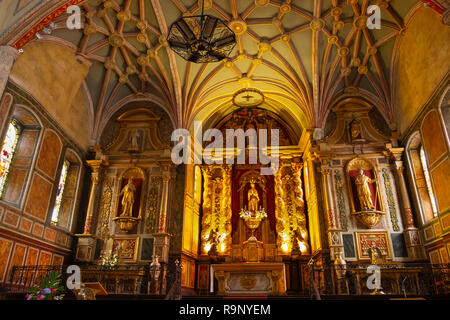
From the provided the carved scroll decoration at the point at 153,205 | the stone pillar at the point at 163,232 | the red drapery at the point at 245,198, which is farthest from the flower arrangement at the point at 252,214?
the carved scroll decoration at the point at 153,205

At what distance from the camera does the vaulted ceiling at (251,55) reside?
1252 cm

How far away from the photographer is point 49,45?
1215cm

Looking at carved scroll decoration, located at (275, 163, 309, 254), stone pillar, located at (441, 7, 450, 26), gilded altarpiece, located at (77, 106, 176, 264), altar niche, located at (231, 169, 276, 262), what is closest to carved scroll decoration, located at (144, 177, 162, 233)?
gilded altarpiece, located at (77, 106, 176, 264)

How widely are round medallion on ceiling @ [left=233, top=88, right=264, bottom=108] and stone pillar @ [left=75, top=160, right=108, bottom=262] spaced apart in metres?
7.36

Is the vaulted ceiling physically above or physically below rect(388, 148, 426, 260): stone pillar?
above

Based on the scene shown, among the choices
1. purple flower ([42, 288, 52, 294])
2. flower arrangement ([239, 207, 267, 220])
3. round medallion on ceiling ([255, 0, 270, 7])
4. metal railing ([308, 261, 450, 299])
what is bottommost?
purple flower ([42, 288, 52, 294])

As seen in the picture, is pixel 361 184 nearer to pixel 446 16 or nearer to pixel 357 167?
pixel 357 167

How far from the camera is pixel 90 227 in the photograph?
1369 cm

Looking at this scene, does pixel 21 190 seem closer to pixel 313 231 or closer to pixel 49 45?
pixel 49 45

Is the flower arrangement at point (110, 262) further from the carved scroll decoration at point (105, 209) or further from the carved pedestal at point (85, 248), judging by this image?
the carved scroll decoration at point (105, 209)

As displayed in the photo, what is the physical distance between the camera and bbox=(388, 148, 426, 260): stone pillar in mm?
12078

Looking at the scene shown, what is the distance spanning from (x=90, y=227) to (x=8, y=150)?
4.27 meters

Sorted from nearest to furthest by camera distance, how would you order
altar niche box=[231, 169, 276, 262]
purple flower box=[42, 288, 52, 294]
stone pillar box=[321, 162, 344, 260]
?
purple flower box=[42, 288, 52, 294] < stone pillar box=[321, 162, 344, 260] < altar niche box=[231, 169, 276, 262]

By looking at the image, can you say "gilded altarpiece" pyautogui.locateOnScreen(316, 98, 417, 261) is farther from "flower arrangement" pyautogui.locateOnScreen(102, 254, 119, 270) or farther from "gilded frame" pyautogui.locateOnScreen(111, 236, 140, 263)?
"flower arrangement" pyautogui.locateOnScreen(102, 254, 119, 270)
